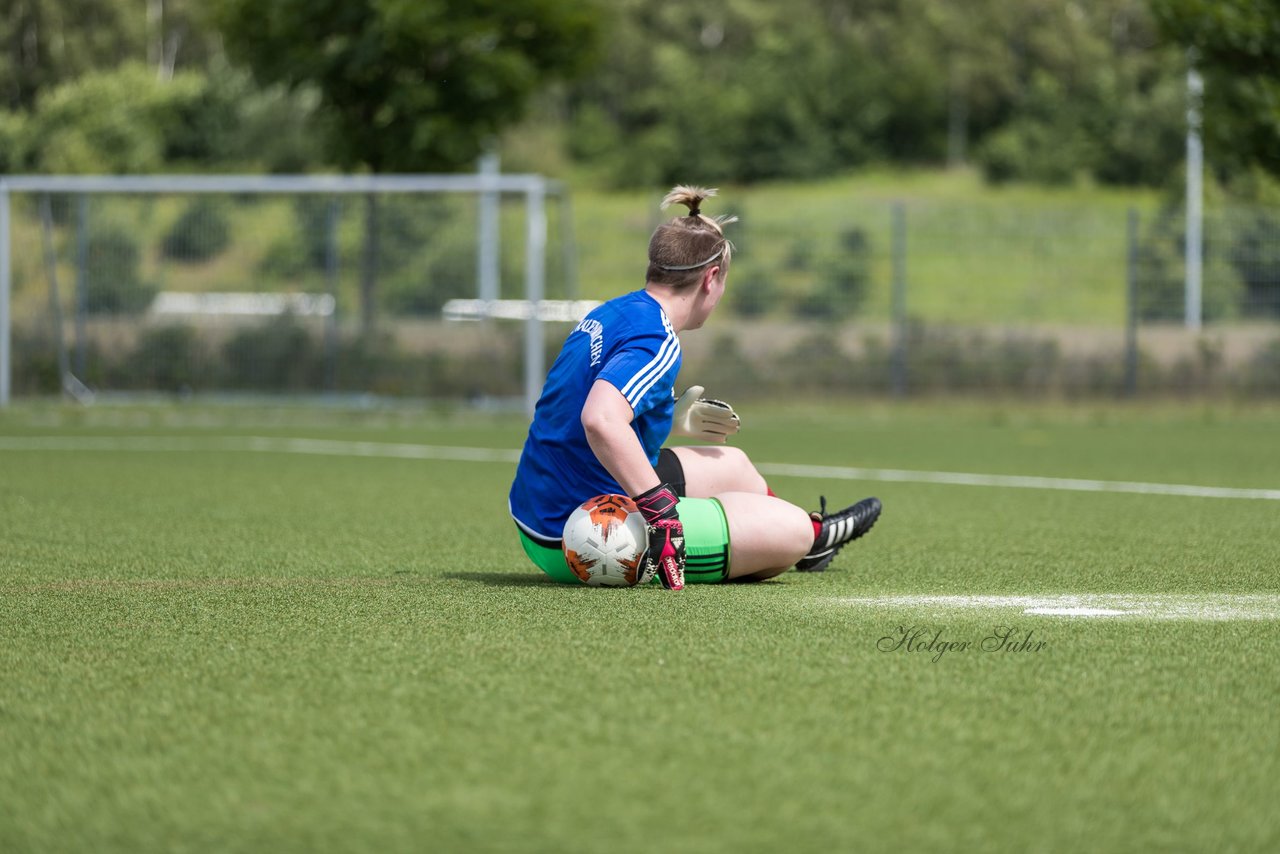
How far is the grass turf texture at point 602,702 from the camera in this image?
2789mm

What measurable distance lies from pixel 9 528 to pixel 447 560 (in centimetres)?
207

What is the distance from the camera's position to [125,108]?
1594 inches

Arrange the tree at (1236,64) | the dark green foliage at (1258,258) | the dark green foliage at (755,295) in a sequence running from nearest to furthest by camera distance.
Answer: the tree at (1236,64), the dark green foliage at (1258,258), the dark green foliage at (755,295)

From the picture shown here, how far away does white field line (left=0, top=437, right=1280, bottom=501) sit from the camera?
942 cm

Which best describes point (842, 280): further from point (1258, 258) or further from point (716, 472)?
point (716, 472)

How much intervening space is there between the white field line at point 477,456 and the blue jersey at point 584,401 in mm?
4704

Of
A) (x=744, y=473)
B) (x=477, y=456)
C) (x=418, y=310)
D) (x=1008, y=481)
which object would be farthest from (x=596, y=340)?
(x=418, y=310)

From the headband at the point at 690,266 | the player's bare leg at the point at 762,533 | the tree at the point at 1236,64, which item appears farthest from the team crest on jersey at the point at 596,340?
the tree at the point at 1236,64

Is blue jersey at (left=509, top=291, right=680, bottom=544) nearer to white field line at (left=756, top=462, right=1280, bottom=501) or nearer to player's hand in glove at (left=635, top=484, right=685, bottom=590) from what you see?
player's hand in glove at (left=635, top=484, right=685, bottom=590)

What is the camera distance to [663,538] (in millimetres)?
5012

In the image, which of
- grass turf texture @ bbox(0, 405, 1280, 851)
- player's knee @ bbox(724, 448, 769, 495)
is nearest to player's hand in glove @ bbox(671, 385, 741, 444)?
player's knee @ bbox(724, 448, 769, 495)

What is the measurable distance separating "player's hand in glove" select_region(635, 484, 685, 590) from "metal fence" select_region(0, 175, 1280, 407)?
10608 mm

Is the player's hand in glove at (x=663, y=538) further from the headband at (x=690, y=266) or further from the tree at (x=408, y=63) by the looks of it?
the tree at (x=408, y=63)

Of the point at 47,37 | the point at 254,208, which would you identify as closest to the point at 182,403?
the point at 254,208
